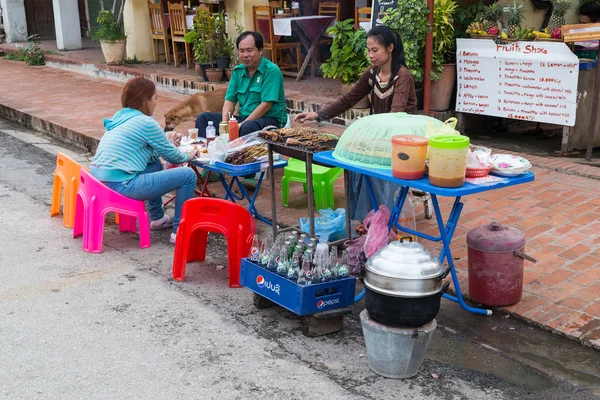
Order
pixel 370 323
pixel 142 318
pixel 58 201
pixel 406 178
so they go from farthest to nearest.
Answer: pixel 58 201, pixel 142 318, pixel 406 178, pixel 370 323

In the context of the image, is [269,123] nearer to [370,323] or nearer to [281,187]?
[281,187]

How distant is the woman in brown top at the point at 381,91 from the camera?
206 inches

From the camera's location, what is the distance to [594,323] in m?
4.22

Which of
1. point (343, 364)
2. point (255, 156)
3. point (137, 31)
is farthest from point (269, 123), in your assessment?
point (137, 31)

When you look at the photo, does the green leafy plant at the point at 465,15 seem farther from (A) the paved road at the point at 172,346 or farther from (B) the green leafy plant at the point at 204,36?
(A) the paved road at the point at 172,346

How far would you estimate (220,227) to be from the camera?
4938 mm

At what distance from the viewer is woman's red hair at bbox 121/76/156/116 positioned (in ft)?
18.2

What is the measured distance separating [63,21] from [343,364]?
14752 millimetres

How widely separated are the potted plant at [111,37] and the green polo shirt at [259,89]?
762cm

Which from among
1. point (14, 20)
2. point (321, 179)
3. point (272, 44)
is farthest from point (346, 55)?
point (14, 20)

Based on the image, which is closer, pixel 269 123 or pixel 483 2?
pixel 269 123

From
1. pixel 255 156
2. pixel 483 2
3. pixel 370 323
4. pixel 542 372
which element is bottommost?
pixel 542 372

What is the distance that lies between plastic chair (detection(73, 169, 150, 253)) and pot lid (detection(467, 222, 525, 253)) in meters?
2.56

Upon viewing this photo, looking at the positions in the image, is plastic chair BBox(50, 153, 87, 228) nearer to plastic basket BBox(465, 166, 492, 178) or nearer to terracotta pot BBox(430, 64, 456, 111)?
plastic basket BBox(465, 166, 492, 178)
